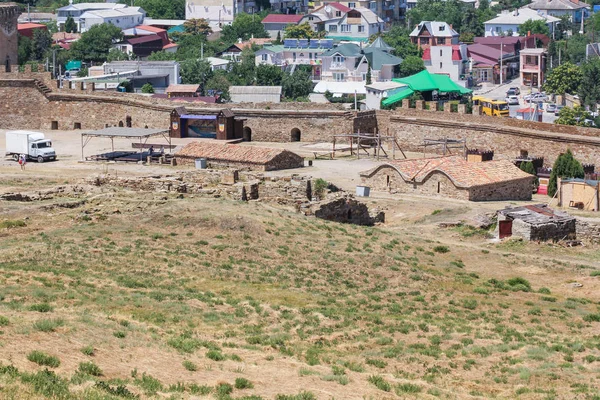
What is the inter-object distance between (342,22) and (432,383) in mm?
139956

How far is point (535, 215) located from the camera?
44281 millimetres

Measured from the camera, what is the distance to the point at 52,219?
1500 inches

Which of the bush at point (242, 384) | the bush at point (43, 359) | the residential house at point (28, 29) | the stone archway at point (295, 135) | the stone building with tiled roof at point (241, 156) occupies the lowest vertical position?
the bush at point (242, 384)

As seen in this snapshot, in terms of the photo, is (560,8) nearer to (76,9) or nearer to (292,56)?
(292,56)

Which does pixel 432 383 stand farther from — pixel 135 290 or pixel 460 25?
pixel 460 25

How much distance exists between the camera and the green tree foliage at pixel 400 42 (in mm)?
140375

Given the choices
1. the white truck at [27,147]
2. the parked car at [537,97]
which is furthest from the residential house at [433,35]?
the white truck at [27,147]

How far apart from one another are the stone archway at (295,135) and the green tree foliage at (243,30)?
3496 inches

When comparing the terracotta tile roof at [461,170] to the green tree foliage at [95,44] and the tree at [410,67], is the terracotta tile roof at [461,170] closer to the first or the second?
the tree at [410,67]

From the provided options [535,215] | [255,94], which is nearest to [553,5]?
[255,94]

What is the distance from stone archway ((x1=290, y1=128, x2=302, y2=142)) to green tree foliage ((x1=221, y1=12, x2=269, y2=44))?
291 feet

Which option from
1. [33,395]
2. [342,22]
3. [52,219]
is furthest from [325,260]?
[342,22]

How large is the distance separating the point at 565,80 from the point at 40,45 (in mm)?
54087

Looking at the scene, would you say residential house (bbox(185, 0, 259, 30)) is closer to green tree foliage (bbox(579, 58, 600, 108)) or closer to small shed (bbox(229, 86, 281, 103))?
green tree foliage (bbox(579, 58, 600, 108))
